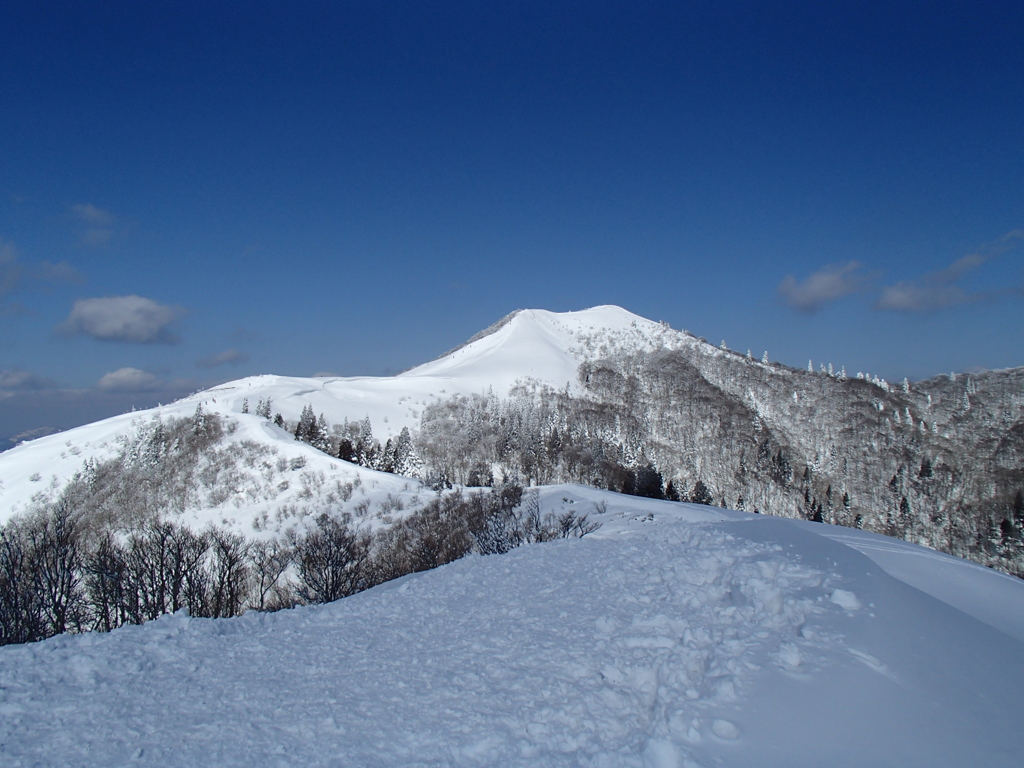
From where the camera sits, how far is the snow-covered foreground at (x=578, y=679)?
5.91 metres

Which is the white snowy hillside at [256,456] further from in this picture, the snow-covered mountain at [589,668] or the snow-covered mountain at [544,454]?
the snow-covered mountain at [589,668]

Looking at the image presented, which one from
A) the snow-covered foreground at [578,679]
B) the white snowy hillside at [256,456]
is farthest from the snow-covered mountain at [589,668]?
the white snowy hillside at [256,456]

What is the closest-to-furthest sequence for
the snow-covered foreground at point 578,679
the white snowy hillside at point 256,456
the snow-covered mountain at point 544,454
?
the snow-covered foreground at point 578,679 → the white snowy hillside at point 256,456 → the snow-covered mountain at point 544,454

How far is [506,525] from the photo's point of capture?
1217 inches

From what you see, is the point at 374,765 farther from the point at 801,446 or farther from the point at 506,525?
the point at 801,446

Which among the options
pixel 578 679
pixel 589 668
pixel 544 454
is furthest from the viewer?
pixel 544 454

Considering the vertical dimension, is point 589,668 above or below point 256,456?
below

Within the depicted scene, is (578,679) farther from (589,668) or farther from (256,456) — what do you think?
(256,456)

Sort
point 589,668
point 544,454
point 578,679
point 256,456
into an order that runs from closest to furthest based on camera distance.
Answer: point 578,679 < point 589,668 < point 256,456 < point 544,454

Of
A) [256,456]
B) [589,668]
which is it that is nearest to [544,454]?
[256,456]

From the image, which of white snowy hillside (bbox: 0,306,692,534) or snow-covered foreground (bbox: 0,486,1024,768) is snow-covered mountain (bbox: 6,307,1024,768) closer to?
snow-covered foreground (bbox: 0,486,1024,768)

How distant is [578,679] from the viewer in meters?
7.58

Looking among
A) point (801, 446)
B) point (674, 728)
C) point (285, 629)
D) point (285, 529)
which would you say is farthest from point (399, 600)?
point (801, 446)

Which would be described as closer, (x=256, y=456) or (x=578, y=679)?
(x=578, y=679)
